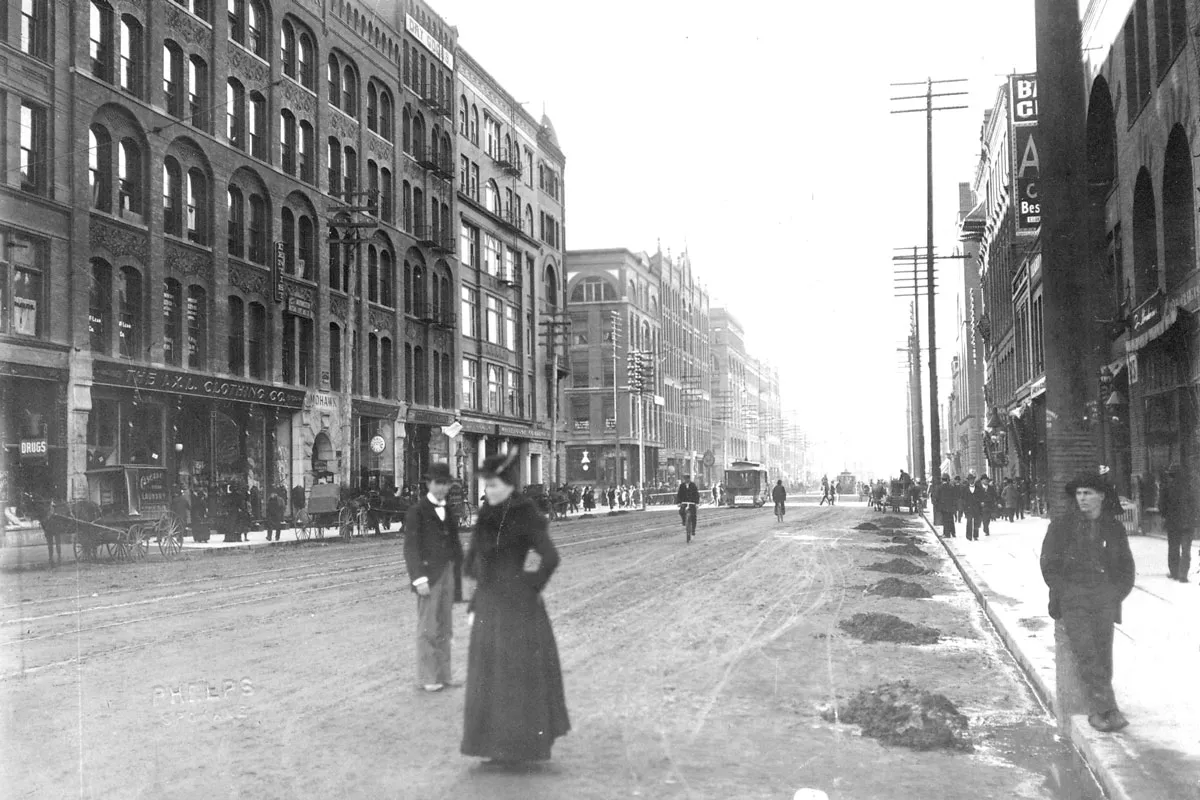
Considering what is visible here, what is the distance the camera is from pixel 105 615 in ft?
39.8

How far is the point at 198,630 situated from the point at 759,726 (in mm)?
6231

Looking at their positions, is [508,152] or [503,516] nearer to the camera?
A: [503,516]

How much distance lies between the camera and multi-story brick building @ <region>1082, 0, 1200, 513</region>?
20.1 meters

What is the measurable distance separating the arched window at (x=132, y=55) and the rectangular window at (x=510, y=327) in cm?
2848

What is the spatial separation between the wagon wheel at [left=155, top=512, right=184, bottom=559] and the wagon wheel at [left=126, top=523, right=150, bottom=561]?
0.50 m

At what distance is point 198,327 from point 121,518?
1198 centimetres

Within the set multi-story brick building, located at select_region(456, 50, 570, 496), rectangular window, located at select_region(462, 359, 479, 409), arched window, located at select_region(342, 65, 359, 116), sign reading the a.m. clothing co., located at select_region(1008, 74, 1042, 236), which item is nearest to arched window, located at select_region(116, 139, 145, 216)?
arched window, located at select_region(342, 65, 359, 116)

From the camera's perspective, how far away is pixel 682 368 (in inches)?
3684

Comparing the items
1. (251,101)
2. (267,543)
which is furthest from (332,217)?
(267,543)

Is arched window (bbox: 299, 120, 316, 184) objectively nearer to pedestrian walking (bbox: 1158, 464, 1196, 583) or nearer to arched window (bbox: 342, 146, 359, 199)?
arched window (bbox: 342, 146, 359, 199)

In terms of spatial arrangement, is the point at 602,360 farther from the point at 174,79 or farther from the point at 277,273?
the point at 174,79

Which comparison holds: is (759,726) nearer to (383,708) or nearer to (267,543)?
(383,708)

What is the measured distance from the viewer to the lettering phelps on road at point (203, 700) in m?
7.05

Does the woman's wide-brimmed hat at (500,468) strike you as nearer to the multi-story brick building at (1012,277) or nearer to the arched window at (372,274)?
the multi-story brick building at (1012,277)
